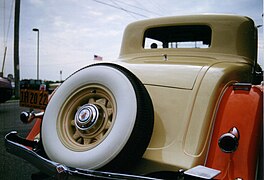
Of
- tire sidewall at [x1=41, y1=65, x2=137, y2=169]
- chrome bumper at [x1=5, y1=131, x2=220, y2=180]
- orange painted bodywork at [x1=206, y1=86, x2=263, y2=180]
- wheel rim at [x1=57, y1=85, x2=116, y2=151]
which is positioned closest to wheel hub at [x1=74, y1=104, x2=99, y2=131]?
wheel rim at [x1=57, y1=85, x2=116, y2=151]

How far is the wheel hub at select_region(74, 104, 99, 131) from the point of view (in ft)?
5.27

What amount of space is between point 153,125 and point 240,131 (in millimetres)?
513

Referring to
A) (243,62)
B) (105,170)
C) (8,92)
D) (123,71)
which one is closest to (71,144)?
(105,170)

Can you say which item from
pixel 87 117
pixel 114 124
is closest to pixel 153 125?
pixel 114 124

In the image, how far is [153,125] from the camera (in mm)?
1619

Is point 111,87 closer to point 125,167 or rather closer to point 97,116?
point 97,116

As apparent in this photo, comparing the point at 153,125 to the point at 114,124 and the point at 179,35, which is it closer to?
the point at 114,124

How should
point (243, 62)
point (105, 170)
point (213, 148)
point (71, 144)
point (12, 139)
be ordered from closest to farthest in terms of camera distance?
1. point (105, 170)
2. point (213, 148)
3. point (71, 144)
4. point (12, 139)
5. point (243, 62)

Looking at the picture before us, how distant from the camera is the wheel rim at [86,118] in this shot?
1613 millimetres

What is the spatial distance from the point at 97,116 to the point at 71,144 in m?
0.25

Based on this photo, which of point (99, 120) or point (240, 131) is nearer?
point (240, 131)

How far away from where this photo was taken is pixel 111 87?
65.5 inches

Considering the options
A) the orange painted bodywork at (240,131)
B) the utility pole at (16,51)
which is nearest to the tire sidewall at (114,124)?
the orange painted bodywork at (240,131)

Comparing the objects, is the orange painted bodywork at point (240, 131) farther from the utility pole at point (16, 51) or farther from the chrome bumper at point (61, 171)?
the utility pole at point (16, 51)
